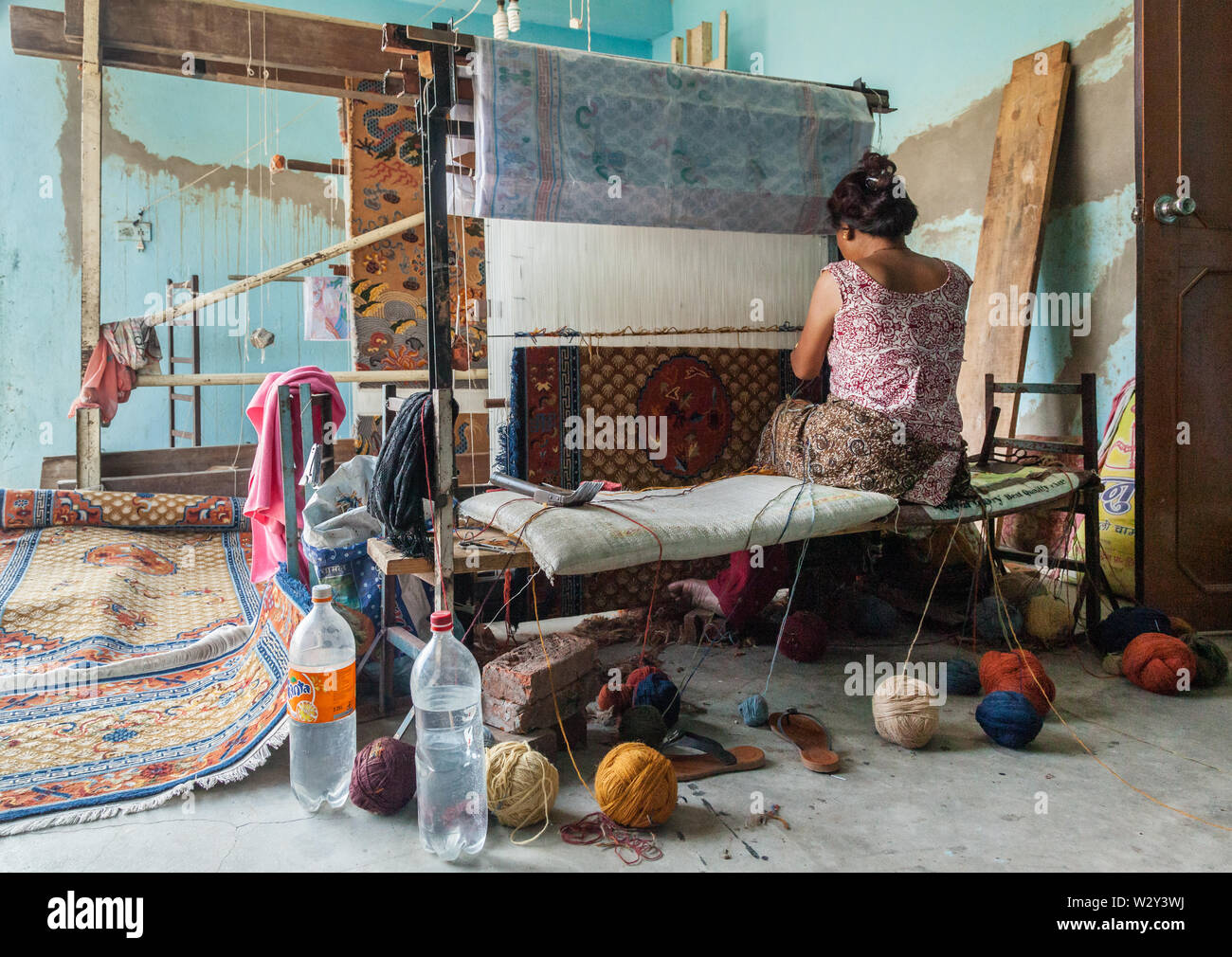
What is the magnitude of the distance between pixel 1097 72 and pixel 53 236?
7.02 m

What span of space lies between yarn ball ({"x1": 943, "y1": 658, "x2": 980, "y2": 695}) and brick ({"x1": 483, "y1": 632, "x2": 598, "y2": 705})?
1.16m

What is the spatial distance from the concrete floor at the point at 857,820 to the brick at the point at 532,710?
0.13 meters

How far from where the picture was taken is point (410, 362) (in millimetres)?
5102

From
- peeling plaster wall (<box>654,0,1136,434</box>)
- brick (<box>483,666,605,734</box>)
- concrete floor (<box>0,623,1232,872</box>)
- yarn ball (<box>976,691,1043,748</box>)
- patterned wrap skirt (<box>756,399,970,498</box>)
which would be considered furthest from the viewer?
peeling plaster wall (<box>654,0,1136,434</box>)

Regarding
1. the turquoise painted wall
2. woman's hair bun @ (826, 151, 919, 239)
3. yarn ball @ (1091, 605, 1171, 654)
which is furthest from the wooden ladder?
yarn ball @ (1091, 605, 1171, 654)

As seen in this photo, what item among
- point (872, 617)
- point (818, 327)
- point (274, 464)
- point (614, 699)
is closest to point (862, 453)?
point (818, 327)

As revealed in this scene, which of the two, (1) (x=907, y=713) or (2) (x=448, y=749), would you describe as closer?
(2) (x=448, y=749)

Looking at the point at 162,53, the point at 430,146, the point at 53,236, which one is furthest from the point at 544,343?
the point at 53,236

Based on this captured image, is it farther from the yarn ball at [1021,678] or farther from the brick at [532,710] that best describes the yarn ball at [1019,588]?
the brick at [532,710]

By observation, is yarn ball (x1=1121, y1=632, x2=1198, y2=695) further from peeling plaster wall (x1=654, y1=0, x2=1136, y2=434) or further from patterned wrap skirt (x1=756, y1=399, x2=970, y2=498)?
peeling plaster wall (x1=654, y1=0, x2=1136, y2=434)

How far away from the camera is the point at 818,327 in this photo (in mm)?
3059

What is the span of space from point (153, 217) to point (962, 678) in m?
6.88

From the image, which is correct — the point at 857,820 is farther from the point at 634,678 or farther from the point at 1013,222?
the point at 1013,222

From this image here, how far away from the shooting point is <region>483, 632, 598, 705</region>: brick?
2207 mm
